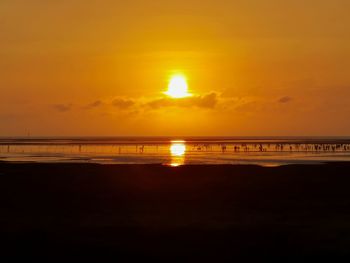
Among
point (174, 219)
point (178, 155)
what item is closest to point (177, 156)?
point (178, 155)

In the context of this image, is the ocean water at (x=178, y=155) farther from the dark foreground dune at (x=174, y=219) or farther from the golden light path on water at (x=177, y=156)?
the dark foreground dune at (x=174, y=219)

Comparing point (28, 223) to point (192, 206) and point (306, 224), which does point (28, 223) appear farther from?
point (306, 224)

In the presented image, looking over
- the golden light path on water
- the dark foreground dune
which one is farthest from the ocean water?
the dark foreground dune

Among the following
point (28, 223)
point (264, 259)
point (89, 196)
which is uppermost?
point (89, 196)

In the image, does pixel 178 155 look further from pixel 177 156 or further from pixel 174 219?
pixel 174 219

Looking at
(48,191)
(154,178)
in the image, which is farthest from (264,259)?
(154,178)

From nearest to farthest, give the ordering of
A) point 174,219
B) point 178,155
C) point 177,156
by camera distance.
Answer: point 174,219 < point 177,156 < point 178,155

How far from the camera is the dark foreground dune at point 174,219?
47.9ft

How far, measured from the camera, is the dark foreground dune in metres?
14.6

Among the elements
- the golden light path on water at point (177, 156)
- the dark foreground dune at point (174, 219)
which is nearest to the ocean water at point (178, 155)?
the golden light path on water at point (177, 156)

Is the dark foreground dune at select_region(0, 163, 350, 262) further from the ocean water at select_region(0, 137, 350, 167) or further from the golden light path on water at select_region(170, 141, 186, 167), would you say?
the ocean water at select_region(0, 137, 350, 167)

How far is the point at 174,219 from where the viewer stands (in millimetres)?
19672

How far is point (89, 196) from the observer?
26.5 metres

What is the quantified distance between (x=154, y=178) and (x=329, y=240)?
67.9 feet
